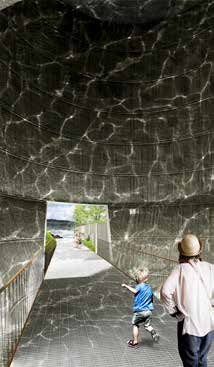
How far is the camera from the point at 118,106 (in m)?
11.5

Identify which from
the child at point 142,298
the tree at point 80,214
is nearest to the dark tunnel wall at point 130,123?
the child at point 142,298

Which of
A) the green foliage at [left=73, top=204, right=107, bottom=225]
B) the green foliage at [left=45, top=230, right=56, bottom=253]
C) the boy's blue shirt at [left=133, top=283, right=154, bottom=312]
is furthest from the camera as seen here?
the green foliage at [left=73, top=204, right=107, bottom=225]

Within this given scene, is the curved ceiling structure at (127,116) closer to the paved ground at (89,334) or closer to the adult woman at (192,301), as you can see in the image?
the paved ground at (89,334)

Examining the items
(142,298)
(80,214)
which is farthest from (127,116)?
(80,214)

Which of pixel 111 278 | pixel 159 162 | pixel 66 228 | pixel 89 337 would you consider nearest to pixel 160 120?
pixel 159 162

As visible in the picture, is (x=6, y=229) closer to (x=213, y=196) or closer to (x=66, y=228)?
(x=213, y=196)

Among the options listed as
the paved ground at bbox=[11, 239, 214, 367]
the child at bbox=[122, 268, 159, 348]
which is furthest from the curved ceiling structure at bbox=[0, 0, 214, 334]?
the child at bbox=[122, 268, 159, 348]

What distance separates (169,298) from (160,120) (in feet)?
33.4

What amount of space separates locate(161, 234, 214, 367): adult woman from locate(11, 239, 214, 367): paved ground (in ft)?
3.75

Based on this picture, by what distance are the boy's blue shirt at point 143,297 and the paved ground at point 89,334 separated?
0.41 m

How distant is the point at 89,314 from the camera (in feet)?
15.6

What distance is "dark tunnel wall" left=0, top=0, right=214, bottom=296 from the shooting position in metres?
10.3

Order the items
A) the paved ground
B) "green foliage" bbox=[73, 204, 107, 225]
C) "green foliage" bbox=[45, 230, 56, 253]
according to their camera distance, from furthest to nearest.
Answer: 1. "green foliage" bbox=[73, 204, 107, 225]
2. "green foliage" bbox=[45, 230, 56, 253]
3. the paved ground

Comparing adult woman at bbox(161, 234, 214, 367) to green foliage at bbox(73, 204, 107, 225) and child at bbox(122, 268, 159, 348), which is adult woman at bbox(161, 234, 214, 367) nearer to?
child at bbox(122, 268, 159, 348)
